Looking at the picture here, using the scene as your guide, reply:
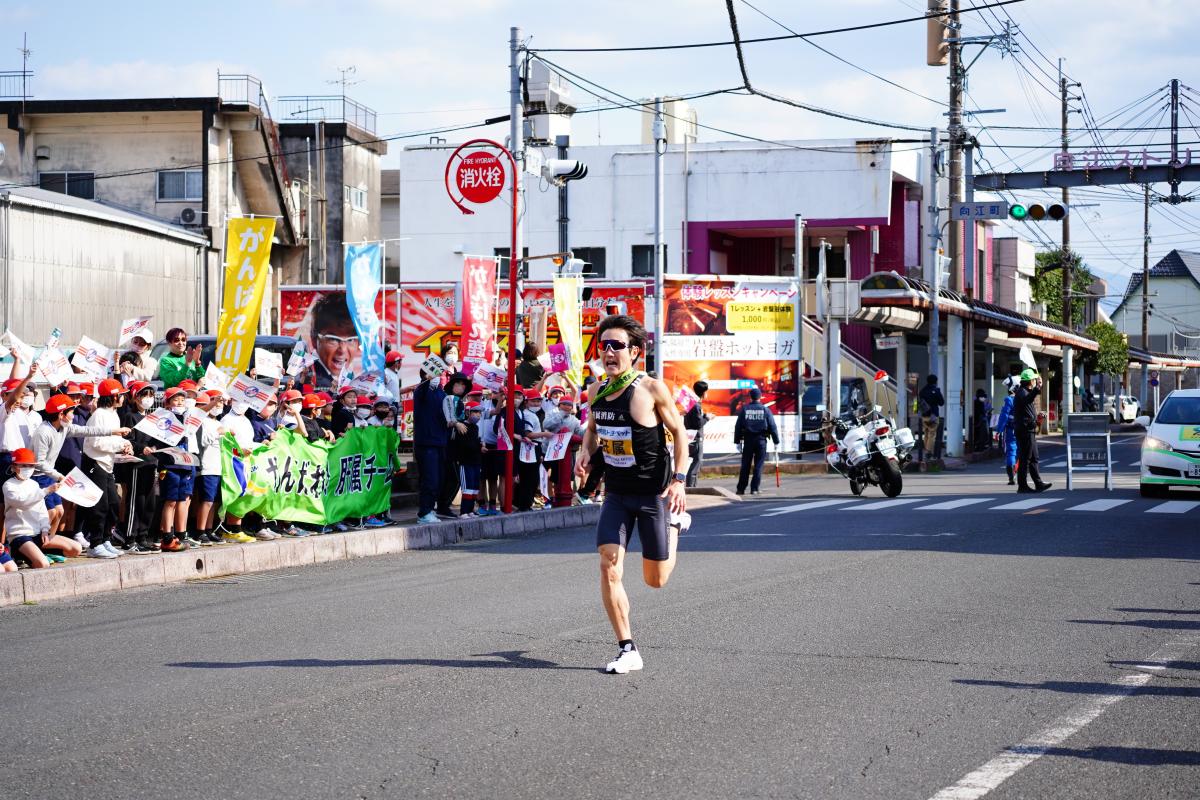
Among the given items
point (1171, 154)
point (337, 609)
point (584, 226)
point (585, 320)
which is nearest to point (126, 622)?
point (337, 609)

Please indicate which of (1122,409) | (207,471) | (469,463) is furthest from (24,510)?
(1122,409)

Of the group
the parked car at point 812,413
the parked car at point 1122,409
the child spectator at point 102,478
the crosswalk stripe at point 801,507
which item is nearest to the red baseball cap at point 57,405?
the child spectator at point 102,478

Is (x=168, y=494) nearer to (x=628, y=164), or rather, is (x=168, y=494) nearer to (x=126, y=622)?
(x=126, y=622)

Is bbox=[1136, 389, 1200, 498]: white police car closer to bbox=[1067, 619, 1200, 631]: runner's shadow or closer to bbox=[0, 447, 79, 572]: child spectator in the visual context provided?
bbox=[1067, 619, 1200, 631]: runner's shadow

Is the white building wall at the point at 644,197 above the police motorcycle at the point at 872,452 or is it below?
above

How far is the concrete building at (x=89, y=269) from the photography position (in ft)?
96.7

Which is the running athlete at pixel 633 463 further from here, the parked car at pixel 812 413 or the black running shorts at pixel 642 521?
the parked car at pixel 812 413

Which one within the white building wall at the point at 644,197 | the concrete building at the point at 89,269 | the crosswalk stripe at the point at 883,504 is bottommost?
the crosswalk stripe at the point at 883,504

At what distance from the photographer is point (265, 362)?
1708 centimetres

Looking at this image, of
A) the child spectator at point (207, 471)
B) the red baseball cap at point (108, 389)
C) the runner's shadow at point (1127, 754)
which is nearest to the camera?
the runner's shadow at point (1127, 754)

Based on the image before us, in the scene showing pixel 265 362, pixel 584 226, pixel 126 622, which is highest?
pixel 584 226

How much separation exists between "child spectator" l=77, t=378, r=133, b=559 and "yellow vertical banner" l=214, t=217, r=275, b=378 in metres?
4.22

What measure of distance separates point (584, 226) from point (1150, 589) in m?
34.9

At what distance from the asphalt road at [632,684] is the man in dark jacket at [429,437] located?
359 centimetres
